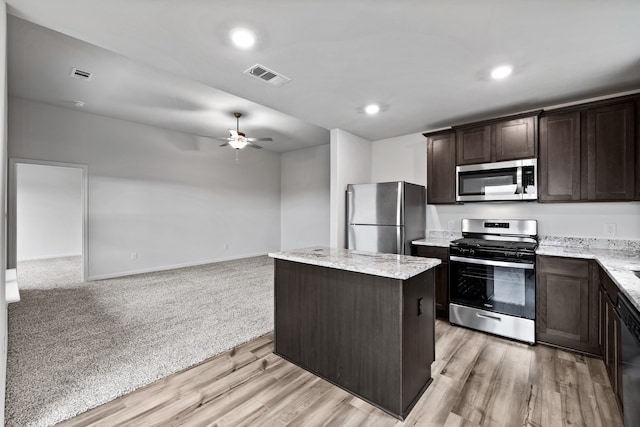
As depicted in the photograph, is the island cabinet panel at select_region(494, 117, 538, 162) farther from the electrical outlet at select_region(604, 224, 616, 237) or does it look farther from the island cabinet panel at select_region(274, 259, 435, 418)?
the island cabinet panel at select_region(274, 259, 435, 418)

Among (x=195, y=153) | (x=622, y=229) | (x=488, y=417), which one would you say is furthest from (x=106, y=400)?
(x=195, y=153)

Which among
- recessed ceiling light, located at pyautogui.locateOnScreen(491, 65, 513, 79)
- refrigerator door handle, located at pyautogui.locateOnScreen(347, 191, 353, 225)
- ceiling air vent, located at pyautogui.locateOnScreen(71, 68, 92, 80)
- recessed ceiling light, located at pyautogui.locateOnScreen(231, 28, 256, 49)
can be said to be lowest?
refrigerator door handle, located at pyautogui.locateOnScreen(347, 191, 353, 225)

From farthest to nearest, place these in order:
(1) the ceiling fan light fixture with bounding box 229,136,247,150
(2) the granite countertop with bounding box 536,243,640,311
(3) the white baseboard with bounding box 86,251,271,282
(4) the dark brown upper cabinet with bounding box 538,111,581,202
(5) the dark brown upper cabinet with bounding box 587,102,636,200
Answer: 1. (3) the white baseboard with bounding box 86,251,271,282
2. (1) the ceiling fan light fixture with bounding box 229,136,247,150
3. (4) the dark brown upper cabinet with bounding box 538,111,581,202
4. (5) the dark brown upper cabinet with bounding box 587,102,636,200
5. (2) the granite countertop with bounding box 536,243,640,311

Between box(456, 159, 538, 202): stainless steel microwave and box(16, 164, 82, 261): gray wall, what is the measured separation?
9261 mm

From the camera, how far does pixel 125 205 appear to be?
5.21 metres

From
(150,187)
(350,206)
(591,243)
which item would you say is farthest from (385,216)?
(150,187)

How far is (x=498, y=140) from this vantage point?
3.25 m

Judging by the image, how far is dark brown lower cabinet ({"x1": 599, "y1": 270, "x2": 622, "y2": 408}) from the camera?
1.74 meters

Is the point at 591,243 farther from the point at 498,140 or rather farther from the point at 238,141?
the point at 238,141

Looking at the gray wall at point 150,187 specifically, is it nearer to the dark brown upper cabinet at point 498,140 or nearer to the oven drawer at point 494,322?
the dark brown upper cabinet at point 498,140

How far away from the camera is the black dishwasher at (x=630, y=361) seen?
4.38 ft

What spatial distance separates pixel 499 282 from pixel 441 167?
157 centimetres

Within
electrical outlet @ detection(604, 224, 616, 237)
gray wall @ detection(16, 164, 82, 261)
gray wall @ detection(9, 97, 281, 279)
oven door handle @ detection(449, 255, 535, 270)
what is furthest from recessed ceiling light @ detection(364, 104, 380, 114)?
gray wall @ detection(16, 164, 82, 261)

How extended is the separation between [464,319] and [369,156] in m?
2.91
